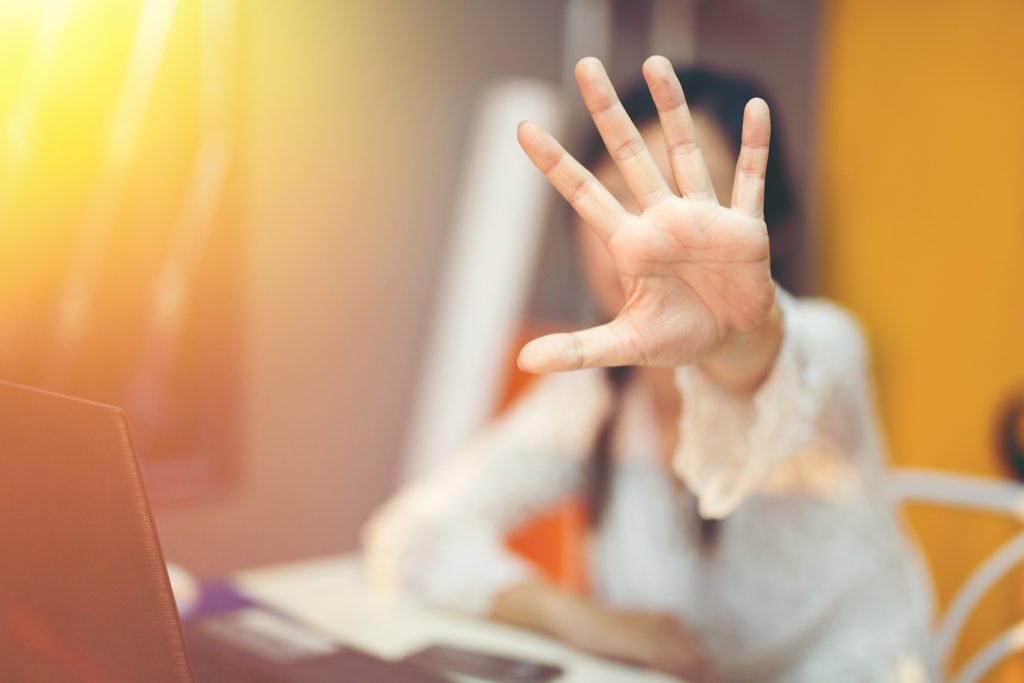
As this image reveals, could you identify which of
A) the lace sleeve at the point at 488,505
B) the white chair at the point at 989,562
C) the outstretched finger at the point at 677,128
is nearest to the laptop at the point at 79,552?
the outstretched finger at the point at 677,128

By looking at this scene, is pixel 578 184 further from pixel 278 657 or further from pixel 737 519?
pixel 737 519

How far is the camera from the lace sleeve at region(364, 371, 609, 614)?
107cm

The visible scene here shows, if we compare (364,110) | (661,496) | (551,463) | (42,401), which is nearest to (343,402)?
(364,110)

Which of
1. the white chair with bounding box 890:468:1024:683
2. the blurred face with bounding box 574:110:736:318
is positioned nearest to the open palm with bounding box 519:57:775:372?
the blurred face with bounding box 574:110:736:318

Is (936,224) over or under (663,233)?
over

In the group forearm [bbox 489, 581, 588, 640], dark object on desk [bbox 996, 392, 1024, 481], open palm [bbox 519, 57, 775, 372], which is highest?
open palm [bbox 519, 57, 775, 372]

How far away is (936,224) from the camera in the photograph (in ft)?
5.07

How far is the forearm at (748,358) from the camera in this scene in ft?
2.05

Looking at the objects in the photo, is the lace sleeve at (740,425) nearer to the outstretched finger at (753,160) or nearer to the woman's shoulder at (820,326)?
the woman's shoulder at (820,326)

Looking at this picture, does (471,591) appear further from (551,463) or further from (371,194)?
(371,194)

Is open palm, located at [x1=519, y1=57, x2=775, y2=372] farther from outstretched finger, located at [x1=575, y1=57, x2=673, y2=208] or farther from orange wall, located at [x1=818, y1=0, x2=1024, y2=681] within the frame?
orange wall, located at [x1=818, y1=0, x2=1024, y2=681]

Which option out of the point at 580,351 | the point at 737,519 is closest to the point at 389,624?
the point at 737,519

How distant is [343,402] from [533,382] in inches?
19.1

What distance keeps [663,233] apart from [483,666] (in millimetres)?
472
